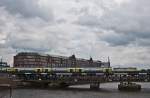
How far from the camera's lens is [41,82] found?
19050 cm

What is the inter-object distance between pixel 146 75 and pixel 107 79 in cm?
2448

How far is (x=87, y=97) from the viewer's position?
376ft

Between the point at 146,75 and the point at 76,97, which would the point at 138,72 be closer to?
the point at 146,75

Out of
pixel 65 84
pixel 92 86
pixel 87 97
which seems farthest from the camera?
pixel 65 84

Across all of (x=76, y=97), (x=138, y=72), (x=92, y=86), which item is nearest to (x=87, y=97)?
(x=76, y=97)

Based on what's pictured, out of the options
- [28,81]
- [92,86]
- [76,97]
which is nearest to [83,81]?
[92,86]

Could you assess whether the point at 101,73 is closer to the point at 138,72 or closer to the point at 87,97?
the point at 138,72

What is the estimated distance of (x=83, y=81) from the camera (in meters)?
178

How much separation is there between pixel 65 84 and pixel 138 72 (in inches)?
1582

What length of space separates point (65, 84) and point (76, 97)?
71.9 meters

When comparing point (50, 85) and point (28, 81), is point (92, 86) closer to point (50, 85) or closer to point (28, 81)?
point (50, 85)

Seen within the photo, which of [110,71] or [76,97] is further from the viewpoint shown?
[110,71]

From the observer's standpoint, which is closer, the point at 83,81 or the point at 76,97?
the point at 76,97

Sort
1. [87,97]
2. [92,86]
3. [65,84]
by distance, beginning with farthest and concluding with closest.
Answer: [65,84] → [92,86] → [87,97]
